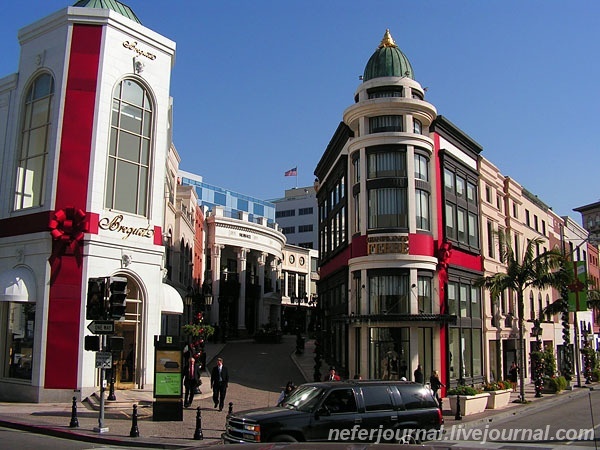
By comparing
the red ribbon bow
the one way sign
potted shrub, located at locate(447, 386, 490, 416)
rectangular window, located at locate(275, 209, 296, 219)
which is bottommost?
potted shrub, located at locate(447, 386, 490, 416)

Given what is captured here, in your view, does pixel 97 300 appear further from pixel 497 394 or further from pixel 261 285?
pixel 261 285

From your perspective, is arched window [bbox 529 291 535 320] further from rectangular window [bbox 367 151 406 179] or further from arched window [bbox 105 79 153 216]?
arched window [bbox 105 79 153 216]

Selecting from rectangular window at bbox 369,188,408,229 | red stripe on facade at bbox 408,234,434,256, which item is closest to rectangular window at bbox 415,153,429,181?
rectangular window at bbox 369,188,408,229

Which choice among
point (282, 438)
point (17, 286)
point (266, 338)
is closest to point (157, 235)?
point (17, 286)

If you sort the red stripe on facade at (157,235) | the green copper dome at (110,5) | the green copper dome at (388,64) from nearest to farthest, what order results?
the red stripe on facade at (157,235) → the green copper dome at (110,5) → the green copper dome at (388,64)

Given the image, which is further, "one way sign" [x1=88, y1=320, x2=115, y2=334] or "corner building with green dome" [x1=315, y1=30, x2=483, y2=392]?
"corner building with green dome" [x1=315, y1=30, x2=483, y2=392]

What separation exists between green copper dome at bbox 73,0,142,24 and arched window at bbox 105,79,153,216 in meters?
4.40

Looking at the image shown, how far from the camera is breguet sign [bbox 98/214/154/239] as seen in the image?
24031 millimetres

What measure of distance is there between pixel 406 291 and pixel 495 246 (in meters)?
13.0

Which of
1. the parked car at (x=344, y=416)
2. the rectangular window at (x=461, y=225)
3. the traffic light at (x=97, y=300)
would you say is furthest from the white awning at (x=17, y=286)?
the rectangular window at (x=461, y=225)

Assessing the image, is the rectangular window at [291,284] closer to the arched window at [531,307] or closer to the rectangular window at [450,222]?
the arched window at [531,307]

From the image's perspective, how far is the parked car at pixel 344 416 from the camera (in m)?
12.4

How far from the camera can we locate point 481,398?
23891 millimetres

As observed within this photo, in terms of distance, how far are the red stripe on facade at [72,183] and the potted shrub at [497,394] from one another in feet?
55.2
